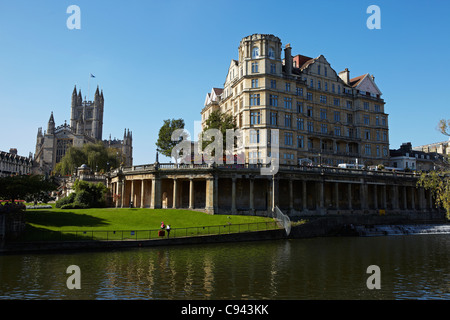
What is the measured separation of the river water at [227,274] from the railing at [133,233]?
→ 289 cm

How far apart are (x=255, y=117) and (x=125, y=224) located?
37910 millimetres

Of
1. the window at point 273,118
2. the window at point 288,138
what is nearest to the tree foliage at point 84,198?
the window at point 273,118

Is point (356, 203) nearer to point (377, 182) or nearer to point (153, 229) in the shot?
point (377, 182)

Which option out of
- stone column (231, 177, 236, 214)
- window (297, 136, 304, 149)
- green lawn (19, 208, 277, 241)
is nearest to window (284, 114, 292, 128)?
window (297, 136, 304, 149)

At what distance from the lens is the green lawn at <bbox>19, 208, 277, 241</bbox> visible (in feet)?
119

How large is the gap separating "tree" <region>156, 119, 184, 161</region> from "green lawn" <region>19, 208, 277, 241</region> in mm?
28570

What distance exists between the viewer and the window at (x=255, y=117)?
231ft

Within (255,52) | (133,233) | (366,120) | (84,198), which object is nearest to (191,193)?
(84,198)

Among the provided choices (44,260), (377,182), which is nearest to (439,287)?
(44,260)

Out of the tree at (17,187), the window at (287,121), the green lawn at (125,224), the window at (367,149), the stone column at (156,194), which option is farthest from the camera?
the window at (367,149)

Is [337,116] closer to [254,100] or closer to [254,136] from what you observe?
[254,100]

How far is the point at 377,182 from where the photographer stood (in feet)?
227

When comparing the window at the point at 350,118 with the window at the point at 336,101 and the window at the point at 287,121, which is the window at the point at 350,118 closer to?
the window at the point at 336,101
